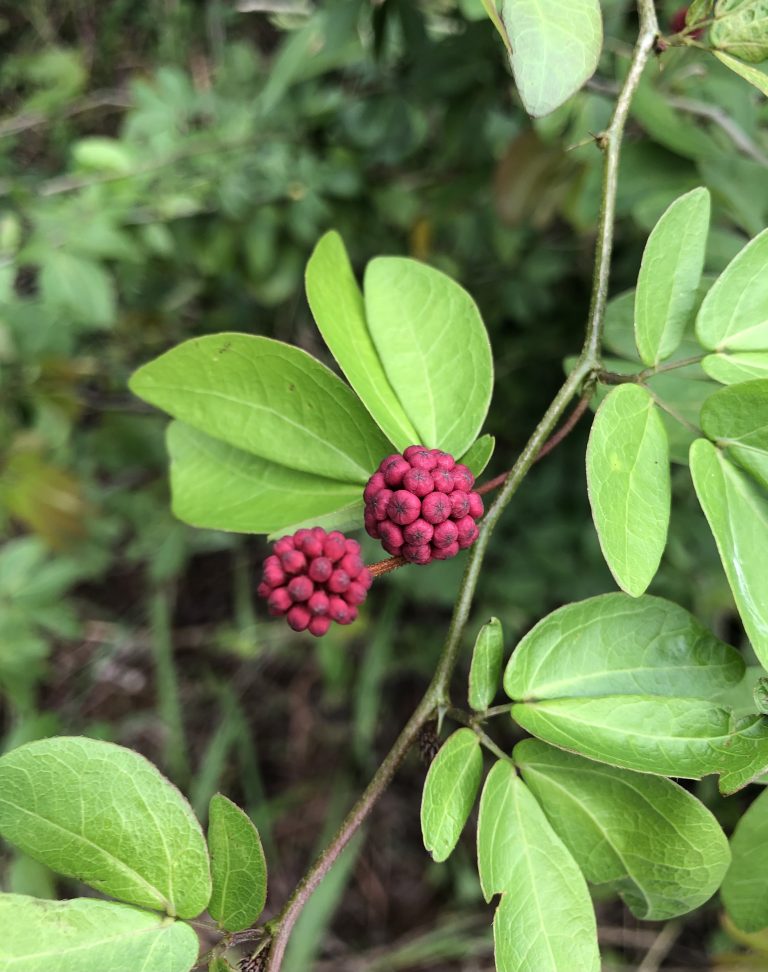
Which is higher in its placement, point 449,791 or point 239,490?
point 239,490

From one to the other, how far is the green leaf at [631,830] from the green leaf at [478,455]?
340 mm

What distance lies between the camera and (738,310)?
104 centimetres

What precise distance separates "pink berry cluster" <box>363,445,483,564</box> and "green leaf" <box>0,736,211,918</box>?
1.18 ft

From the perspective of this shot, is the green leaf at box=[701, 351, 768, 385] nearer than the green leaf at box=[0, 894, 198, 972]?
No

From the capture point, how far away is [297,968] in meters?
2.78

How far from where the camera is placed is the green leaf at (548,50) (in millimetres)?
899

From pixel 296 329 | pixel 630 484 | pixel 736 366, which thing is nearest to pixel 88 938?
pixel 630 484

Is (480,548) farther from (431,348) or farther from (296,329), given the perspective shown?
(296,329)

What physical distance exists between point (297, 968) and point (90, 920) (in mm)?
2227

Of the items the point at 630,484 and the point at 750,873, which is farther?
the point at 750,873

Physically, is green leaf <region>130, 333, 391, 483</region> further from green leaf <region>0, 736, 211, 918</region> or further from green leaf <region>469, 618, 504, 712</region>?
green leaf <region>0, 736, 211, 918</region>

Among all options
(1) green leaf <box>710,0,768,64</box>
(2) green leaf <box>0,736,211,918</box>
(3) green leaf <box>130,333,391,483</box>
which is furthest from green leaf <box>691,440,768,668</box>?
(2) green leaf <box>0,736,211,918</box>

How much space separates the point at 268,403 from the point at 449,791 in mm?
523

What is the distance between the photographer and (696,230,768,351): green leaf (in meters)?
1.03
